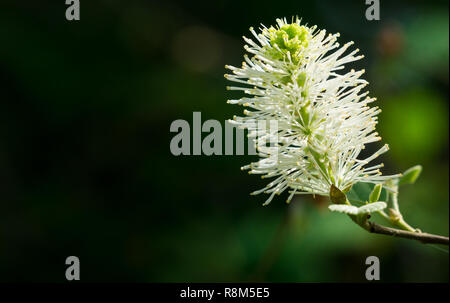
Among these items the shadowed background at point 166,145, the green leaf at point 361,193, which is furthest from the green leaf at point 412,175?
the shadowed background at point 166,145

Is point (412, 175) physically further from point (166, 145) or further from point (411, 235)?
point (166, 145)

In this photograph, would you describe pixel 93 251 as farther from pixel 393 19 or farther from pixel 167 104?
pixel 393 19

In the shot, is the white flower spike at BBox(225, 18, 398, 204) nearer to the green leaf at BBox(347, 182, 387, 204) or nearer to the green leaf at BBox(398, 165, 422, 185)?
the green leaf at BBox(347, 182, 387, 204)

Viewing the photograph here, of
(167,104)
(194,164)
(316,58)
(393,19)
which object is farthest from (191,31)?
(316,58)

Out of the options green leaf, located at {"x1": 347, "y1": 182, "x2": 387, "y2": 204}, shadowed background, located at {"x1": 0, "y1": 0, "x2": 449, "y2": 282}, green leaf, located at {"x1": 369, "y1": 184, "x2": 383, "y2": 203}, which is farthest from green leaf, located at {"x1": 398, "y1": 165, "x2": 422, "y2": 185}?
shadowed background, located at {"x1": 0, "y1": 0, "x2": 449, "y2": 282}

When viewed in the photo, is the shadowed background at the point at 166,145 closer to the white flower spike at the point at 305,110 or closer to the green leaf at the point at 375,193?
the white flower spike at the point at 305,110

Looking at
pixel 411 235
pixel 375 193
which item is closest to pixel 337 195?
A: pixel 375 193
